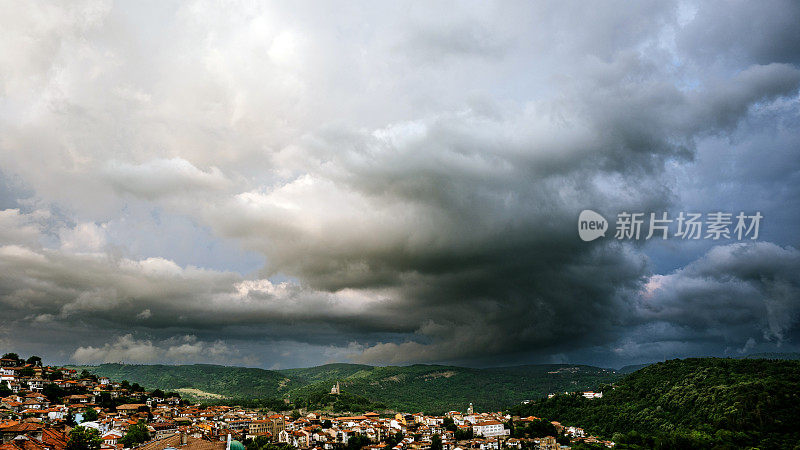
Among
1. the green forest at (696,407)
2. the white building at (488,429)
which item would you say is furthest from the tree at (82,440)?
the green forest at (696,407)

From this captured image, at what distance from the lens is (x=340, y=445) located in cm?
7719

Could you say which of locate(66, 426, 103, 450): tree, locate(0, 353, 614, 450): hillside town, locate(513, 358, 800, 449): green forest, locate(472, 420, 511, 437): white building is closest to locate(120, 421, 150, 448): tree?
locate(0, 353, 614, 450): hillside town

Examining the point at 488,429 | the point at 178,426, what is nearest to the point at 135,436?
the point at 178,426

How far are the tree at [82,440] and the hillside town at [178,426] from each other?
10 cm

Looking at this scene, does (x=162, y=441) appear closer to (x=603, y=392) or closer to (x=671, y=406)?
(x=671, y=406)

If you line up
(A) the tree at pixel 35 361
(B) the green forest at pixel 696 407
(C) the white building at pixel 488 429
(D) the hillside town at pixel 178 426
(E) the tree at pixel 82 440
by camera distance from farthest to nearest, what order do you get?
(A) the tree at pixel 35 361 < (C) the white building at pixel 488 429 < (B) the green forest at pixel 696 407 < (D) the hillside town at pixel 178 426 < (E) the tree at pixel 82 440

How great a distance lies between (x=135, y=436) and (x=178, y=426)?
12039 mm

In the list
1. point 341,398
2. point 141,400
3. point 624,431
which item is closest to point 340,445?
point 141,400

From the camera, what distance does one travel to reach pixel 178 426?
235 ft

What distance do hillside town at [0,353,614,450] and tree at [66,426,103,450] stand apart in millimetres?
101

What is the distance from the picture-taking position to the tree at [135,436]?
5938 centimetres

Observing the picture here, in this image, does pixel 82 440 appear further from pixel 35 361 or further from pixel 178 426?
pixel 35 361

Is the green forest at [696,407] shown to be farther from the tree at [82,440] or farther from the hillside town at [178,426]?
the tree at [82,440]

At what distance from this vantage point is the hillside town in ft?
190
